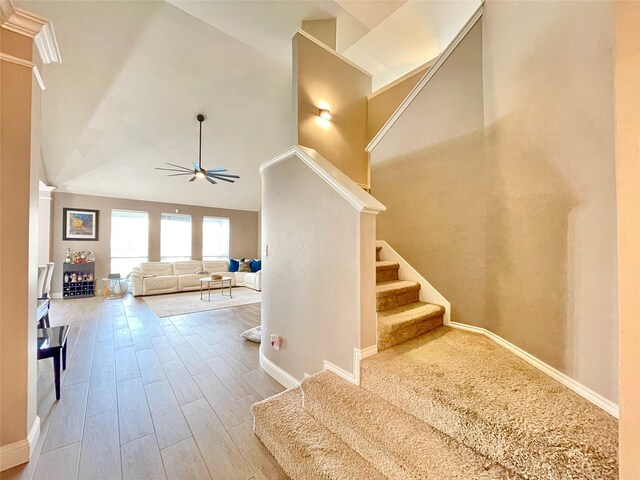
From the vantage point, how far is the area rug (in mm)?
4721

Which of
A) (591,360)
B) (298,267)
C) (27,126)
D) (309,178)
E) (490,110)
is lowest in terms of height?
(591,360)

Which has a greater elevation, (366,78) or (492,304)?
(366,78)

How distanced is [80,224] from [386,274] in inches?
307

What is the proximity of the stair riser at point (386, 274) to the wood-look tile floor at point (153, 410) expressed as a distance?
1.36 meters

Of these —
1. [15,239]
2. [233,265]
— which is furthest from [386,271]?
[233,265]

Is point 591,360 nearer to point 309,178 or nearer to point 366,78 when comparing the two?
point 309,178

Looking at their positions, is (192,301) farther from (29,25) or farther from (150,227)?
(29,25)

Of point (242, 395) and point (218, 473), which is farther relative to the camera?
point (242, 395)

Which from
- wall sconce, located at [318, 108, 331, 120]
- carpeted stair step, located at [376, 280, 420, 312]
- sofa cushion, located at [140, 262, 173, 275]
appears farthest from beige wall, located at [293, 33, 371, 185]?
sofa cushion, located at [140, 262, 173, 275]

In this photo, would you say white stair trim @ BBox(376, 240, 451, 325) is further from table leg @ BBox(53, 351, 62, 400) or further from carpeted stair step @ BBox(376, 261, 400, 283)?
table leg @ BBox(53, 351, 62, 400)

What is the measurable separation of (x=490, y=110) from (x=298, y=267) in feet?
6.68

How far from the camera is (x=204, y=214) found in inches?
315

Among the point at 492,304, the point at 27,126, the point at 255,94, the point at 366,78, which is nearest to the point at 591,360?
the point at 492,304

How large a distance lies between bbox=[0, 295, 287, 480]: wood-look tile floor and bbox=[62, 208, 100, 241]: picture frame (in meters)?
4.01
